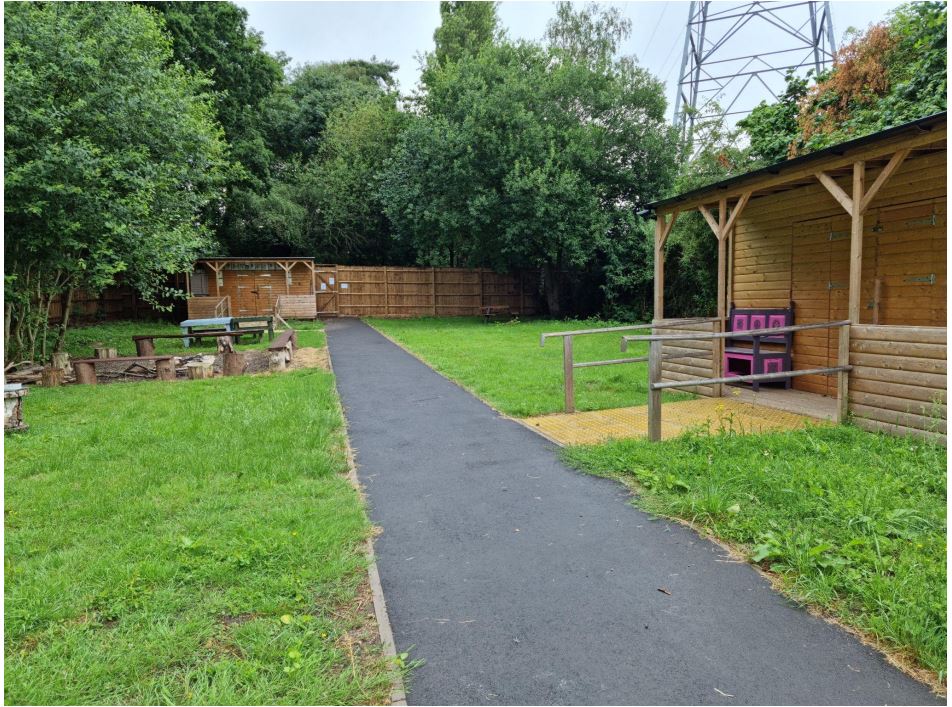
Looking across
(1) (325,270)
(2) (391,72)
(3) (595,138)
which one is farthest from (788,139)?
(2) (391,72)

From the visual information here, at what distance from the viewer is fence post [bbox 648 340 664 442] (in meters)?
Answer: 4.99

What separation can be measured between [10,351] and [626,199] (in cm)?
1914

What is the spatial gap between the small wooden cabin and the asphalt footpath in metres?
2.95

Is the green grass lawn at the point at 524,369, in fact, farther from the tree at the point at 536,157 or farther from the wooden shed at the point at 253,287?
the wooden shed at the point at 253,287

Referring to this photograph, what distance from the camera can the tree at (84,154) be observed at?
812 centimetres

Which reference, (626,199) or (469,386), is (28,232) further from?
(626,199)

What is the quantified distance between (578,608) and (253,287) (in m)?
23.4

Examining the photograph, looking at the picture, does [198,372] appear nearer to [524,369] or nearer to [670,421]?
[524,369]

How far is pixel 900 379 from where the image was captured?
16.7 ft

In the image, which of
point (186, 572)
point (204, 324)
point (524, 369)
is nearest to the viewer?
point (186, 572)

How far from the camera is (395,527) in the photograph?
3.52 meters

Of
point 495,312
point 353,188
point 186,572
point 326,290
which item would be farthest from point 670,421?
point 353,188

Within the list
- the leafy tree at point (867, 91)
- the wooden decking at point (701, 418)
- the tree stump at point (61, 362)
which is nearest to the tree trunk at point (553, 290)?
the leafy tree at point (867, 91)

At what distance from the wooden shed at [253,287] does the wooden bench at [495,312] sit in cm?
709
